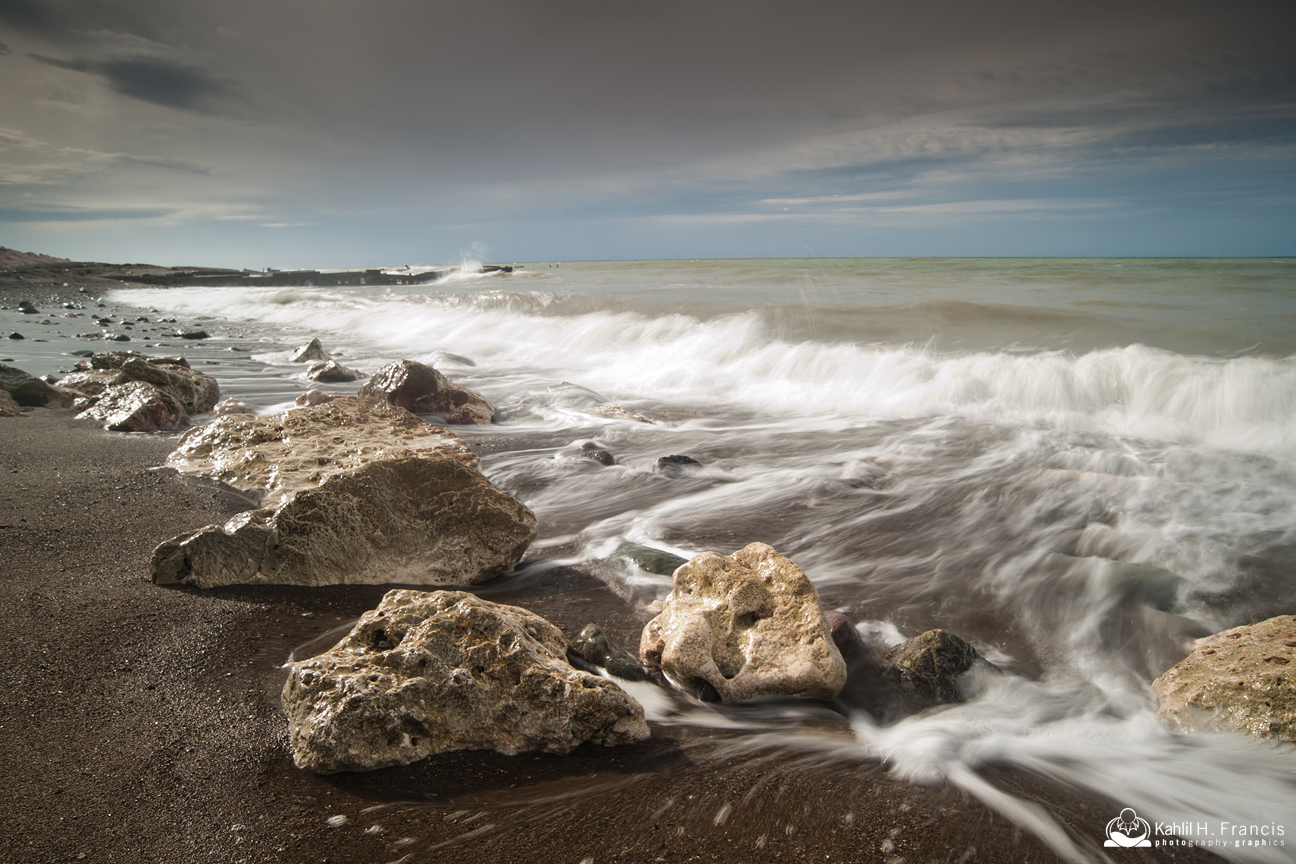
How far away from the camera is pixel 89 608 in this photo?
8.95ft

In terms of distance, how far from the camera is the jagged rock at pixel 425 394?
7105 mm

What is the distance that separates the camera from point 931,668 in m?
2.75

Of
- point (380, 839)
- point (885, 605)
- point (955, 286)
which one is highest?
point (955, 286)

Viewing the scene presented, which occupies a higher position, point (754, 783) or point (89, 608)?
point (89, 608)

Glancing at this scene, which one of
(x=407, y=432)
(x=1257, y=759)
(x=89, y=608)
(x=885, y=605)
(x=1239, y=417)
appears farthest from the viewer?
(x=1239, y=417)

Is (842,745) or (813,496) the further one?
(813,496)

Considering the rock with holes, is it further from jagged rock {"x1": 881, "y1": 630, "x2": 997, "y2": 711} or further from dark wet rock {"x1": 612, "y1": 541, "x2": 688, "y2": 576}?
jagged rock {"x1": 881, "y1": 630, "x2": 997, "y2": 711}

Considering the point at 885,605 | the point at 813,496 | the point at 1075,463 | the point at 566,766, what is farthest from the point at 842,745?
the point at 1075,463

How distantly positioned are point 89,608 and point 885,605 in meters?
3.62

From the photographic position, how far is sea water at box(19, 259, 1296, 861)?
250 cm

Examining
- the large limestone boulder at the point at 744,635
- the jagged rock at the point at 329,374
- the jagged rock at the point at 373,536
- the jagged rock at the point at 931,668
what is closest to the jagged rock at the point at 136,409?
the jagged rock at the point at 329,374

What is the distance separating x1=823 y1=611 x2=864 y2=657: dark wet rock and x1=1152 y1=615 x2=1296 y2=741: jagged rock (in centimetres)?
115

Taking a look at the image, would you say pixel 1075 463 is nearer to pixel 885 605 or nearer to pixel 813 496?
pixel 813 496

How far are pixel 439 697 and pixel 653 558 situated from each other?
182cm
